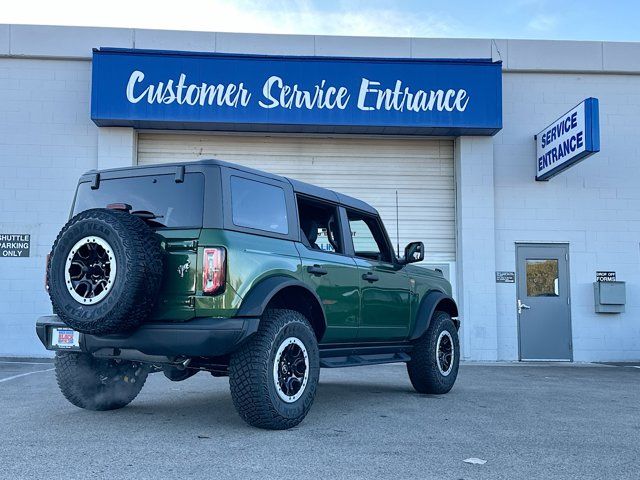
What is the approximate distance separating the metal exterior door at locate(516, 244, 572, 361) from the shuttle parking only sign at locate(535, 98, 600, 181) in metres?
1.52

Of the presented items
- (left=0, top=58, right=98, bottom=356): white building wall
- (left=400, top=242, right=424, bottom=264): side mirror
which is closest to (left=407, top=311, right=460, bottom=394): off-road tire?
(left=400, top=242, right=424, bottom=264): side mirror

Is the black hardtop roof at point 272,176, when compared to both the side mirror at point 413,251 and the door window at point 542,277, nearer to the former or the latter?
the side mirror at point 413,251

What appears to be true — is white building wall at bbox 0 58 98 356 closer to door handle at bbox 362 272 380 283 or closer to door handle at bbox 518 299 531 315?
door handle at bbox 362 272 380 283

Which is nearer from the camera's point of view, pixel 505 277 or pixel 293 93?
pixel 293 93

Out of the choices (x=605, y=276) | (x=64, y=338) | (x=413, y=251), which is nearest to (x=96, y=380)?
(x=64, y=338)

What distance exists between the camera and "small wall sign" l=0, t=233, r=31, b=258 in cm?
1256

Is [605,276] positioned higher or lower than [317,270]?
higher

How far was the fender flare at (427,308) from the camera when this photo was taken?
7133mm

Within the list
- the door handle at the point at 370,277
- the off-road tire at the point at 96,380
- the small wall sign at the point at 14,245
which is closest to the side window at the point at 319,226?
the door handle at the point at 370,277

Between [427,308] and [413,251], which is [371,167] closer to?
[427,308]

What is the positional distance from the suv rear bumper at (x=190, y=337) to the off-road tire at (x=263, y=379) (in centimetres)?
16

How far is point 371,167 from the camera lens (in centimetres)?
1355

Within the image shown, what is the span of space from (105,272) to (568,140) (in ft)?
31.4

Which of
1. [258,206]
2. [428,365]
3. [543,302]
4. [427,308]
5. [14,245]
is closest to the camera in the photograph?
[258,206]
